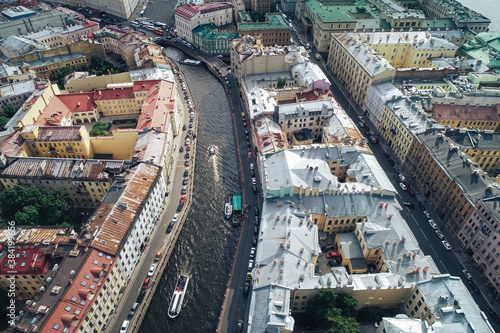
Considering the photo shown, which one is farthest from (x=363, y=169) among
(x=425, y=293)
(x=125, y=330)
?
(x=125, y=330)

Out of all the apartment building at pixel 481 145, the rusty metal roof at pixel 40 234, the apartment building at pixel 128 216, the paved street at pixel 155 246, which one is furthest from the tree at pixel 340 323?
the apartment building at pixel 481 145

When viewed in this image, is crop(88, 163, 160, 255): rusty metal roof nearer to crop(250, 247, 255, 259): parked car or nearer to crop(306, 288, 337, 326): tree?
crop(250, 247, 255, 259): parked car

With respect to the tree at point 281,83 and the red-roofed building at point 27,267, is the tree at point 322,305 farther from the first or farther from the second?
the tree at point 281,83

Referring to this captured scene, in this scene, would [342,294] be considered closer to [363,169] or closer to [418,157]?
[363,169]

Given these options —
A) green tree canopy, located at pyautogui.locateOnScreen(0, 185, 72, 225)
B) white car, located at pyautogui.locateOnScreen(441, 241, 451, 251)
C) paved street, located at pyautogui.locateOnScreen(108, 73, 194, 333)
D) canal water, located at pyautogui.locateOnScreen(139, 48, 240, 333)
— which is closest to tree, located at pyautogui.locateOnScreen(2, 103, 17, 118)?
green tree canopy, located at pyautogui.locateOnScreen(0, 185, 72, 225)

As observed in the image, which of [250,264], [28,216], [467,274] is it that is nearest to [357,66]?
[467,274]

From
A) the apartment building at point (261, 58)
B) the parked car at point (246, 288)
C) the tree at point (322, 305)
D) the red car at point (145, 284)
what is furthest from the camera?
the apartment building at point (261, 58)

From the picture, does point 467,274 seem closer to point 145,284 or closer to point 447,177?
point 447,177
